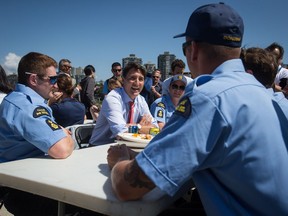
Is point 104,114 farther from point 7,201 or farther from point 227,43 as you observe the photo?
point 227,43

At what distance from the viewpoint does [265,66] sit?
2.18m

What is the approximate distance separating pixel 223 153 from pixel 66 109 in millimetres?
2972

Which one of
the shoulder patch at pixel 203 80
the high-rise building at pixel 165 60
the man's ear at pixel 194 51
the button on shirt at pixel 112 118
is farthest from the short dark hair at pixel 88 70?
the high-rise building at pixel 165 60

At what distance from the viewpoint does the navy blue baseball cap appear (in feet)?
3.66

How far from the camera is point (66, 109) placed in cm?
361

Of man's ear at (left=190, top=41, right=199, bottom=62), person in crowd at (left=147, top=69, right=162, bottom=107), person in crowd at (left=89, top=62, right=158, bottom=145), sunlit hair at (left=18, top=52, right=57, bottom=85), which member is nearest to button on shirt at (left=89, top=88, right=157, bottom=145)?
person in crowd at (left=89, top=62, right=158, bottom=145)

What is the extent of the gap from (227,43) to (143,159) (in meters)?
0.59

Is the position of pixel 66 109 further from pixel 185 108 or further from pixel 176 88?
pixel 185 108

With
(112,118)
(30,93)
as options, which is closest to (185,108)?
(30,93)

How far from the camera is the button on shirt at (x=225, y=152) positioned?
36.0 inches

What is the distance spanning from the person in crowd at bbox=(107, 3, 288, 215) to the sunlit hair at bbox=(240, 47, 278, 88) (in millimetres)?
1230

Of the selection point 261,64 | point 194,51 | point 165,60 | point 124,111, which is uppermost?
point 194,51

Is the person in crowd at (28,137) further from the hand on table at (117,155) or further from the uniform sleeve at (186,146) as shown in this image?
the uniform sleeve at (186,146)

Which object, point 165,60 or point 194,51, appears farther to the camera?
point 165,60
